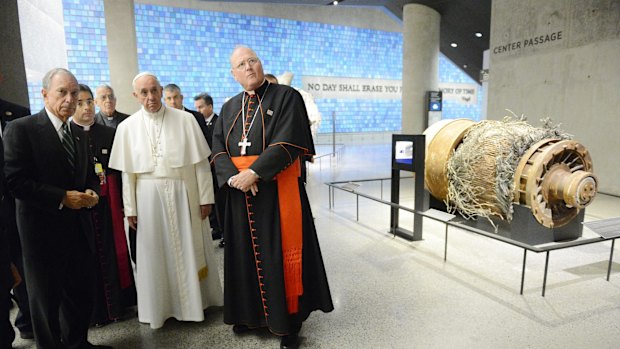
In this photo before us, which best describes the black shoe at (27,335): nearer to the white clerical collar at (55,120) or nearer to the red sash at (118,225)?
the red sash at (118,225)

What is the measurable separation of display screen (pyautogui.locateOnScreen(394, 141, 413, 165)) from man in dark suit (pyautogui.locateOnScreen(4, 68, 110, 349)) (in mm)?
3232

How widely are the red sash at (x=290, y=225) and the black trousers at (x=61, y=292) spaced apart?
41.6 inches

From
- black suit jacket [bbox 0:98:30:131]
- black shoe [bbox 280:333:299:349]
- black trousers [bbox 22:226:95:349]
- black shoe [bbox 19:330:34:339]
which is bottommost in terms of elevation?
black shoe [bbox 19:330:34:339]

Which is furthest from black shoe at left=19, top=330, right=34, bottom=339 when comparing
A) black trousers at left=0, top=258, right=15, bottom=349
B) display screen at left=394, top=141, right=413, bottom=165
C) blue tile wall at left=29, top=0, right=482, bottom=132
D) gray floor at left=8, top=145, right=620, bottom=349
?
blue tile wall at left=29, top=0, right=482, bottom=132

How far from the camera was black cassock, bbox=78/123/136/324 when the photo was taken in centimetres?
269

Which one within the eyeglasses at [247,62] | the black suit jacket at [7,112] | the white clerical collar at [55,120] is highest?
the eyeglasses at [247,62]

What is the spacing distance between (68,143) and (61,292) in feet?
2.74

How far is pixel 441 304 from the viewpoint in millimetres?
2953

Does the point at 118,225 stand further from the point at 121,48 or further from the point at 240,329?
the point at 121,48

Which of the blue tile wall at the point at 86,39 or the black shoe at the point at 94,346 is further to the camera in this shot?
the blue tile wall at the point at 86,39

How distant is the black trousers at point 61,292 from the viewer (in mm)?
2031

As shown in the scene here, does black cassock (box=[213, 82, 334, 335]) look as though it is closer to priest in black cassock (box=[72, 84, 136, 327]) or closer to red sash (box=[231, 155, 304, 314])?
red sash (box=[231, 155, 304, 314])

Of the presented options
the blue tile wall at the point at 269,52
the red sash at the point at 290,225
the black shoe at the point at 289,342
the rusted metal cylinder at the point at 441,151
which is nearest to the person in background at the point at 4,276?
the red sash at the point at 290,225

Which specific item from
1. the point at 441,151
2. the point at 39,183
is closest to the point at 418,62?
the point at 441,151
